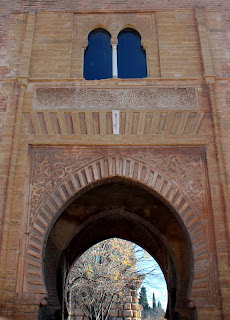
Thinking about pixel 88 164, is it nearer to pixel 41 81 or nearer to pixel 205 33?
pixel 41 81

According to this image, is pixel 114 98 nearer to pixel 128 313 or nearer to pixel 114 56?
pixel 114 56

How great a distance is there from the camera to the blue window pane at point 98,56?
6.73 m

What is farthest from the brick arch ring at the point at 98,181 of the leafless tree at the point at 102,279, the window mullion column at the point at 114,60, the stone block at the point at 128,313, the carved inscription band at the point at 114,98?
the stone block at the point at 128,313

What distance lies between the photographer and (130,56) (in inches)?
272

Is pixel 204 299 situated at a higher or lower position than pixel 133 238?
lower

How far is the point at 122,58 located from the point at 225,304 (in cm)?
467

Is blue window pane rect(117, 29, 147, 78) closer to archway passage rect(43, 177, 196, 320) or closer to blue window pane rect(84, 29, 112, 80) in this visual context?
blue window pane rect(84, 29, 112, 80)

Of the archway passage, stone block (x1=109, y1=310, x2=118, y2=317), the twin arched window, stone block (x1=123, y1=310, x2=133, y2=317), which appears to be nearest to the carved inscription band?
the twin arched window

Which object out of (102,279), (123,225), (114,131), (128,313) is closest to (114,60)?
(114,131)

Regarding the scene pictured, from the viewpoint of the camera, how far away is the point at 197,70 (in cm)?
633

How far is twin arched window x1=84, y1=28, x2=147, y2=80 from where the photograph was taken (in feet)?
22.1

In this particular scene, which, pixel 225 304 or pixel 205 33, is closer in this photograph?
pixel 225 304

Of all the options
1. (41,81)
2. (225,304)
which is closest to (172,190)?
(225,304)

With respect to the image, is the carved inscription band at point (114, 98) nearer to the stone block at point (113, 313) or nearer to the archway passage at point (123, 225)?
the archway passage at point (123, 225)
